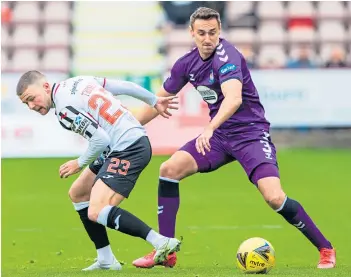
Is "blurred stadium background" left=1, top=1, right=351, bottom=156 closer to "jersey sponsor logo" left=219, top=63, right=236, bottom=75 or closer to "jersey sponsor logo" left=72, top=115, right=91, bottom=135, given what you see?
"jersey sponsor logo" left=219, top=63, right=236, bottom=75

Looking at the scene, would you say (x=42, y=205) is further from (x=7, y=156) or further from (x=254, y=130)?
(x=7, y=156)

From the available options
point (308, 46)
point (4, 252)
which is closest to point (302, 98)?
point (308, 46)

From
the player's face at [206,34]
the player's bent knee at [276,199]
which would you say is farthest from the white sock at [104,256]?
the player's face at [206,34]

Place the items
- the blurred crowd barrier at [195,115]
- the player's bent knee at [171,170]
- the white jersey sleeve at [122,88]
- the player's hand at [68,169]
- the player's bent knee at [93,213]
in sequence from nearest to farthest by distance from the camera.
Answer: the player's hand at [68,169]
the player's bent knee at [93,213]
the white jersey sleeve at [122,88]
the player's bent knee at [171,170]
the blurred crowd barrier at [195,115]

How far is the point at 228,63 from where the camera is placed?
8.04 meters

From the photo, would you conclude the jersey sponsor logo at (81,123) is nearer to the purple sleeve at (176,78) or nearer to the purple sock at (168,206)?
the purple sock at (168,206)

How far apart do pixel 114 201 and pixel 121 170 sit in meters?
0.25

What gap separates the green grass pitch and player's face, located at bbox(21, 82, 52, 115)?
52.3 inches

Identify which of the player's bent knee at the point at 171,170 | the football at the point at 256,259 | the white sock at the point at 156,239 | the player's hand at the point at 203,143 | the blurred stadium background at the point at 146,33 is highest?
the player's hand at the point at 203,143

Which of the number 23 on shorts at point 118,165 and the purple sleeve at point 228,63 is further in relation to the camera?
the purple sleeve at point 228,63

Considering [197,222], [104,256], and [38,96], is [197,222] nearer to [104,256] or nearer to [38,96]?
[104,256]

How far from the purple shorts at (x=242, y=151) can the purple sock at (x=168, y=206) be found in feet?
0.97

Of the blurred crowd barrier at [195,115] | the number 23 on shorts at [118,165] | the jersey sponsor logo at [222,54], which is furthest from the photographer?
the blurred crowd barrier at [195,115]

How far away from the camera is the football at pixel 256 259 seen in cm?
746
